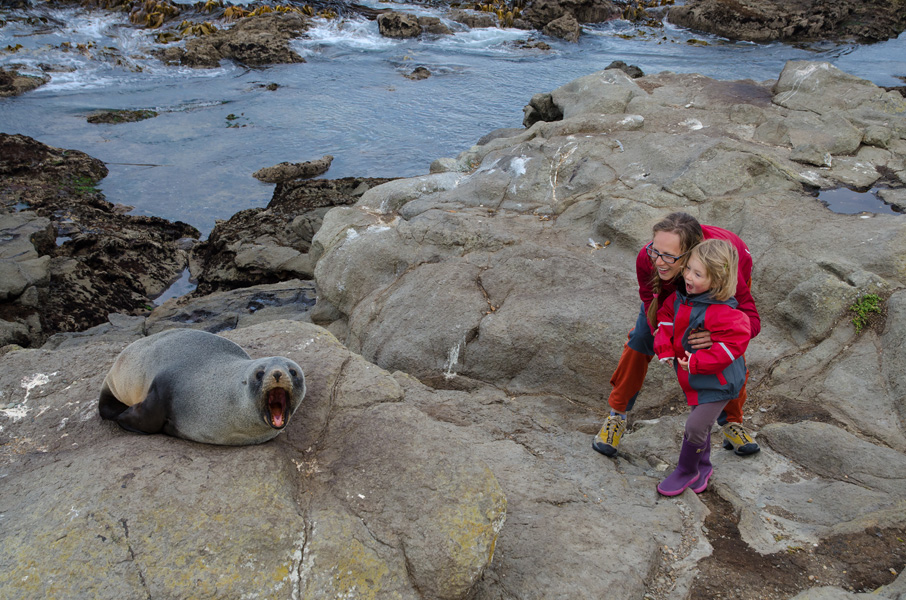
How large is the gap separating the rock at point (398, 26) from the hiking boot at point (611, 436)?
22697mm

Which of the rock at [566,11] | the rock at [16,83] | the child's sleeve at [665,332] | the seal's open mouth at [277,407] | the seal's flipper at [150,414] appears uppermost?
the rock at [566,11]

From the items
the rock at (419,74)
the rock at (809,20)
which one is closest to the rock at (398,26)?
the rock at (419,74)

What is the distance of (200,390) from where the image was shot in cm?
350

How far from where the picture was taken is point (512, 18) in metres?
25.4

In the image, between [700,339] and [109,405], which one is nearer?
[700,339]

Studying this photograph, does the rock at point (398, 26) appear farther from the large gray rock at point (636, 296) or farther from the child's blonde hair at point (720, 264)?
the child's blonde hair at point (720, 264)

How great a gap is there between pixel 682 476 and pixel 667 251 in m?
1.36

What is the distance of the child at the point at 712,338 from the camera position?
10.9ft

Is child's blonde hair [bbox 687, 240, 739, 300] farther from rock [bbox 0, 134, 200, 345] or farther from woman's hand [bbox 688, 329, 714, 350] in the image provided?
rock [bbox 0, 134, 200, 345]

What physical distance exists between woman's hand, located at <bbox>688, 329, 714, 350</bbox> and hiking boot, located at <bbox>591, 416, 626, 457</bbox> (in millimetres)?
1017

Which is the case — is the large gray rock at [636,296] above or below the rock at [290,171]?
above

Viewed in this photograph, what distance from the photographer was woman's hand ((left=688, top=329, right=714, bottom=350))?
3.39 metres

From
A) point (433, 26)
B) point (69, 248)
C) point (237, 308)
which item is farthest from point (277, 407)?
point (433, 26)

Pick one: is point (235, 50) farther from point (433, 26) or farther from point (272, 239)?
point (272, 239)
